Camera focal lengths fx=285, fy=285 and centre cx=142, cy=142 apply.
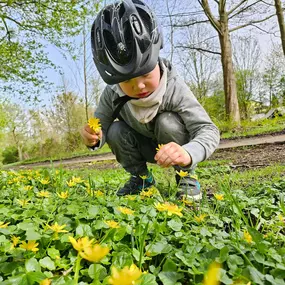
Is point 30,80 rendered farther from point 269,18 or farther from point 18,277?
point 18,277

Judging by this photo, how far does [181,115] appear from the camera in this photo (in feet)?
5.85

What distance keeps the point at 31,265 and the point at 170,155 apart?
2.19 ft

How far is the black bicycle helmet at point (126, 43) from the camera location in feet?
4.85

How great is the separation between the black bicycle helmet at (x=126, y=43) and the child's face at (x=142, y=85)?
6 centimetres

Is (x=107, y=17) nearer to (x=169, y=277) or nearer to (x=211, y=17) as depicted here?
(x=169, y=277)

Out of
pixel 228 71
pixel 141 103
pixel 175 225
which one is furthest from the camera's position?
pixel 228 71

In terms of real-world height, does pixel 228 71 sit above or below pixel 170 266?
above

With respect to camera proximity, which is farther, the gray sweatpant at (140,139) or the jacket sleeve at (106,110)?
the jacket sleeve at (106,110)

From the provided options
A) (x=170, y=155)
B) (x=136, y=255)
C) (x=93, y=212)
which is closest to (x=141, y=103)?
(x=170, y=155)

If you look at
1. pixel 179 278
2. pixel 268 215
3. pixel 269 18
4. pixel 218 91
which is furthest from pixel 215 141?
pixel 218 91

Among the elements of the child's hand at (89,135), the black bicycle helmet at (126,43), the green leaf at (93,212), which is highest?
the black bicycle helmet at (126,43)

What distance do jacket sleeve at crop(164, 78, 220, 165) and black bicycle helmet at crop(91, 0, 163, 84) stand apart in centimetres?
31

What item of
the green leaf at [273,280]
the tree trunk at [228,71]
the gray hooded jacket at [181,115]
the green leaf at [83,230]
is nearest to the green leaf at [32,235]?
the green leaf at [83,230]

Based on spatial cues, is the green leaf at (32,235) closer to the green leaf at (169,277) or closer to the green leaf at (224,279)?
the green leaf at (169,277)
